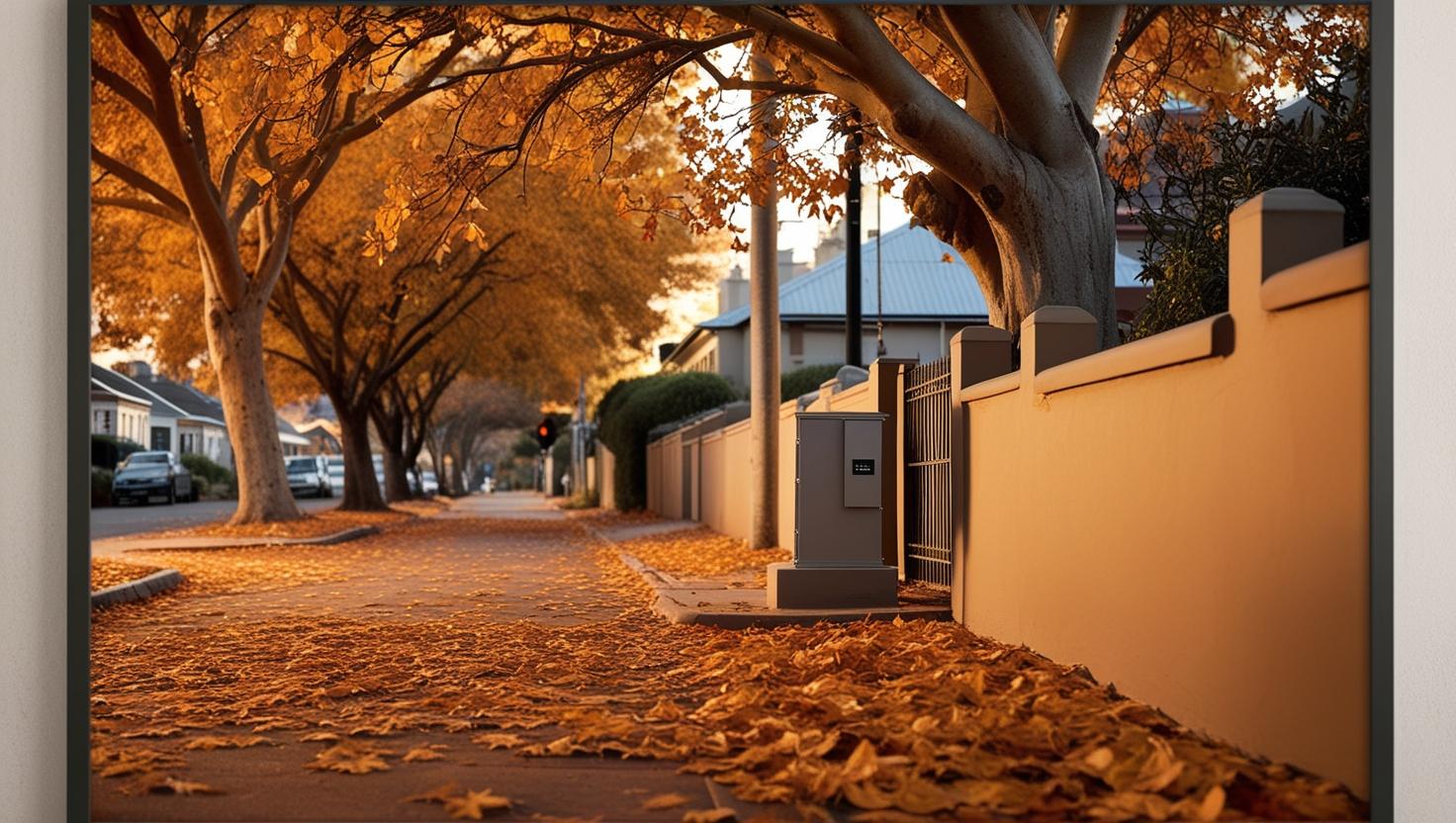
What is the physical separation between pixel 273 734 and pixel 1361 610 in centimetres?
459

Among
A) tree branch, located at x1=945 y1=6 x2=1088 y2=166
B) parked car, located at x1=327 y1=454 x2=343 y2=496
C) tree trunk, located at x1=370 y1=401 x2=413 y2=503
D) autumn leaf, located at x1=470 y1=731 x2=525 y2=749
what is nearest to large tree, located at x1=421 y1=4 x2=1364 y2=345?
tree branch, located at x1=945 y1=6 x2=1088 y2=166

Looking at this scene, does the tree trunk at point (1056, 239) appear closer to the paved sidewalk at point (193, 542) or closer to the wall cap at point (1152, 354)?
the wall cap at point (1152, 354)

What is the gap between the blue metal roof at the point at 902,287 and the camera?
4347cm

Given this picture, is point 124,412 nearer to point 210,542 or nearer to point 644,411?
point 644,411

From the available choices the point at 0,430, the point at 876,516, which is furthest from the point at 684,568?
the point at 0,430

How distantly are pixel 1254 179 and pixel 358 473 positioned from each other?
31.6 meters

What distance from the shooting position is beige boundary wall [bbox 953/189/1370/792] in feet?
17.1

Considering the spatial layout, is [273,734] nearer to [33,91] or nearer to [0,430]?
[0,430]

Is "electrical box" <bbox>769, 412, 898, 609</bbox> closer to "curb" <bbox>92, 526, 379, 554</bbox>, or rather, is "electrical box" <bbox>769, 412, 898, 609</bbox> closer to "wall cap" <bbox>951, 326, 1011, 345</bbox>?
"wall cap" <bbox>951, 326, 1011, 345</bbox>

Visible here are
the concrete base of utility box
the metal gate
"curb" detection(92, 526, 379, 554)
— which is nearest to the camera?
the concrete base of utility box

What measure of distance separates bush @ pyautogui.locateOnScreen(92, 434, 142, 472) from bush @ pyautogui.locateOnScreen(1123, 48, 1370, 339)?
143 feet

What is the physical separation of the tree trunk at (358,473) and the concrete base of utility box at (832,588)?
27.5 meters

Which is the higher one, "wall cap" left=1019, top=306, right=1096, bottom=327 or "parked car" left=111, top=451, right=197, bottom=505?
"wall cap" left=1019, top=306, right=1096, bottom=327

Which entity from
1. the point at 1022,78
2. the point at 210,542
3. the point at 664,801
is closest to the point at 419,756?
the point at 664,801
